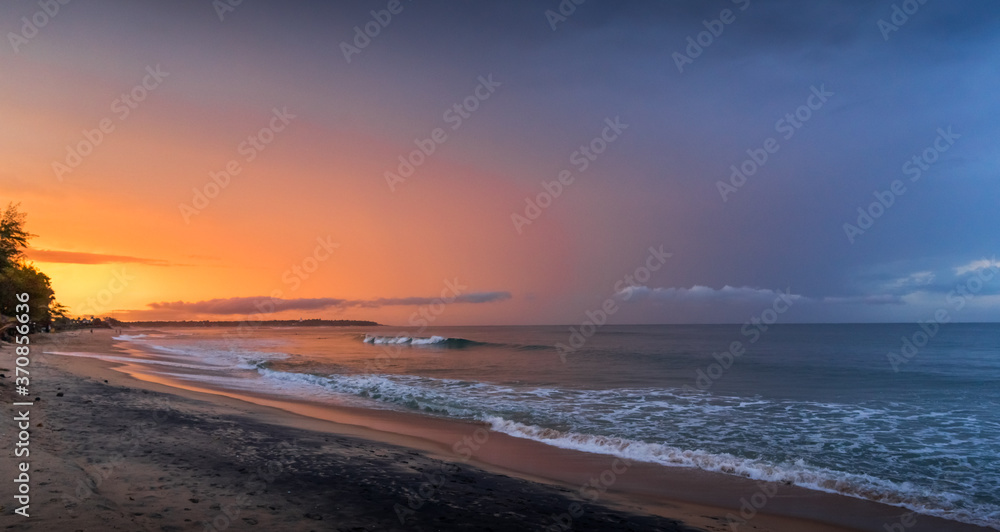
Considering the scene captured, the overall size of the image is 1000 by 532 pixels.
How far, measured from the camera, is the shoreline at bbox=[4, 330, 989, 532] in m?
8.64

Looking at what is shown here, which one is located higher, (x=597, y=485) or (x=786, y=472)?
(x=597, y=485)

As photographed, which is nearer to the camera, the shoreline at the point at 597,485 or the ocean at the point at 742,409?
the shoreline at the point at 597,485

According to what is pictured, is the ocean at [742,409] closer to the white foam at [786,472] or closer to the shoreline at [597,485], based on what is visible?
the white foam at [786,472]

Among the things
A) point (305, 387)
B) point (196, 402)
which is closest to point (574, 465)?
point (196, 402)

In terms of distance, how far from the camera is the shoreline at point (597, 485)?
8.64 metres

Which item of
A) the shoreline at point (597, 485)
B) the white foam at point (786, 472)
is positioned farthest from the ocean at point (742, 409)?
the shoreline at point (597, 485)

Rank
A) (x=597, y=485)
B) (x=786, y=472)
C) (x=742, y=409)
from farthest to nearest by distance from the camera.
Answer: (x=742, y=409)
(x=786, y=472)
(x=597, y=485)

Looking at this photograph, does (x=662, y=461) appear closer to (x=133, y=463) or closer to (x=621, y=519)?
(x=621, y=519)

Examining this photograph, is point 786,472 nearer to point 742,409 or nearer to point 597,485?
point 597,485

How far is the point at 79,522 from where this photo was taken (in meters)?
5.99

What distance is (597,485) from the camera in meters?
10.4

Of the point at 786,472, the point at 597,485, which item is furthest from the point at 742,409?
the point at 597,485

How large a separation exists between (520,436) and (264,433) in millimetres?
7115

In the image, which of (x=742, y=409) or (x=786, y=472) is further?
(x=742, y=409)
